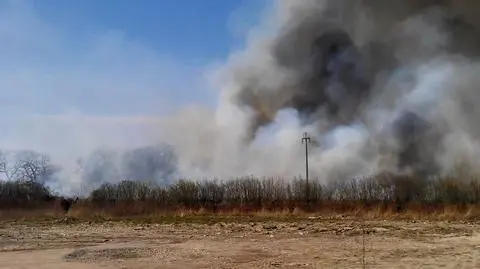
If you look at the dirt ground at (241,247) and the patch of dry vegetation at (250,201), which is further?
the patch of dry vegetation at (250,201)

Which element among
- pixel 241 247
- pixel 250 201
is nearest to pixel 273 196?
pixel 250 201

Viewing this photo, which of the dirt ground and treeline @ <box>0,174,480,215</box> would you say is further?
treeline @ <box>0,174,480,215</box>

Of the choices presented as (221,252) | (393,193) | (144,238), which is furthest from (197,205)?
(221,252)

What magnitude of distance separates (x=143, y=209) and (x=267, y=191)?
11125 millimetres

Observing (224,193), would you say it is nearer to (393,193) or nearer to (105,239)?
(393,193)

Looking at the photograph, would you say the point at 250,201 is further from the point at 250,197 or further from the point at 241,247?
the point at 241,247

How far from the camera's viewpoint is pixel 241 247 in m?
16.9

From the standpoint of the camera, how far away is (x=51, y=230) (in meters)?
24.5

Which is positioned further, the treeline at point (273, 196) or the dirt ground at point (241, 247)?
the treeline at point (273, 196)

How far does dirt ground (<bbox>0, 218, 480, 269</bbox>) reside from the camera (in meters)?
13.8

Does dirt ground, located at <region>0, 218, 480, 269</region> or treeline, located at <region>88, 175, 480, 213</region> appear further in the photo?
treeline, located at <region>88, 175, 480, 213</region>

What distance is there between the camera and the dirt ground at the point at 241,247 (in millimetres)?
13758

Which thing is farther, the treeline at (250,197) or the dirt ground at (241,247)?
the treeline at (250,197)

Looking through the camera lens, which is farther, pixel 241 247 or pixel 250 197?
pixel 250 197
